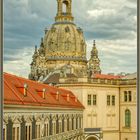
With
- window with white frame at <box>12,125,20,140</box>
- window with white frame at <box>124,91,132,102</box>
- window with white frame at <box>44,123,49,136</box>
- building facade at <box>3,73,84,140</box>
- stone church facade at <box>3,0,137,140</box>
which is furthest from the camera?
window with white frame at <box>124,91,132,102</box>

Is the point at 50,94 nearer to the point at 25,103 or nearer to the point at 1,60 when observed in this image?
the point at 25,103

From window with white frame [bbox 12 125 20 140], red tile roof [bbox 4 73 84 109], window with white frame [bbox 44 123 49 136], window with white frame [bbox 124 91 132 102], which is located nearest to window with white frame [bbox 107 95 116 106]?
window with white frame [bbox 124 91 132 102]

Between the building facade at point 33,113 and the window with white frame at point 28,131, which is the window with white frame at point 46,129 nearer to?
the building facade at point 33,113

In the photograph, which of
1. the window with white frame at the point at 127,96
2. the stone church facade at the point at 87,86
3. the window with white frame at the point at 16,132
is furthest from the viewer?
the window with white frame at the point at 127,96

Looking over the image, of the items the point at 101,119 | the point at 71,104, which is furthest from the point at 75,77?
the point at 71,104

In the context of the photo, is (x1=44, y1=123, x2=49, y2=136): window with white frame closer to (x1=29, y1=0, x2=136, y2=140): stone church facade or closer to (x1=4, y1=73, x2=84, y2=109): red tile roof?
(x1=4, y1=73, x2=84, y2=109): red tile roof

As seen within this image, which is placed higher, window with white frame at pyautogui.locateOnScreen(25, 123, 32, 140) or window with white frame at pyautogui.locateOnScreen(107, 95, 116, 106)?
window with white frame at pyautogui.locateOnScreen(107, 95, 116, 106)

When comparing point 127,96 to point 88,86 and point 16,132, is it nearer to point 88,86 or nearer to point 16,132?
point 88,86

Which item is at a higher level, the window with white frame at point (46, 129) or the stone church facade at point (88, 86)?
the stone church facade at point (88, 86)

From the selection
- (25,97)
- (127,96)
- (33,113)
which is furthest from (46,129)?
(127,96)

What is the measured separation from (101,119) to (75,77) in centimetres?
180

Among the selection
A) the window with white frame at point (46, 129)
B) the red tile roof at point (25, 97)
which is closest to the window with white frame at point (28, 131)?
the red tile roof at point (25, 97)

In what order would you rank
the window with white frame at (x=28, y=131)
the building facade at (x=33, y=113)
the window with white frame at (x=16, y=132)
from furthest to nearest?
1. the window with white frame at (x=28, y=131)
2. the building facade at (x=33, y=113)
3. the window with white frame at (x=16, y=132)

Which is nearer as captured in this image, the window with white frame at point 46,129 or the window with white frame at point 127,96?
Result: the window with white frame at point 46,129
